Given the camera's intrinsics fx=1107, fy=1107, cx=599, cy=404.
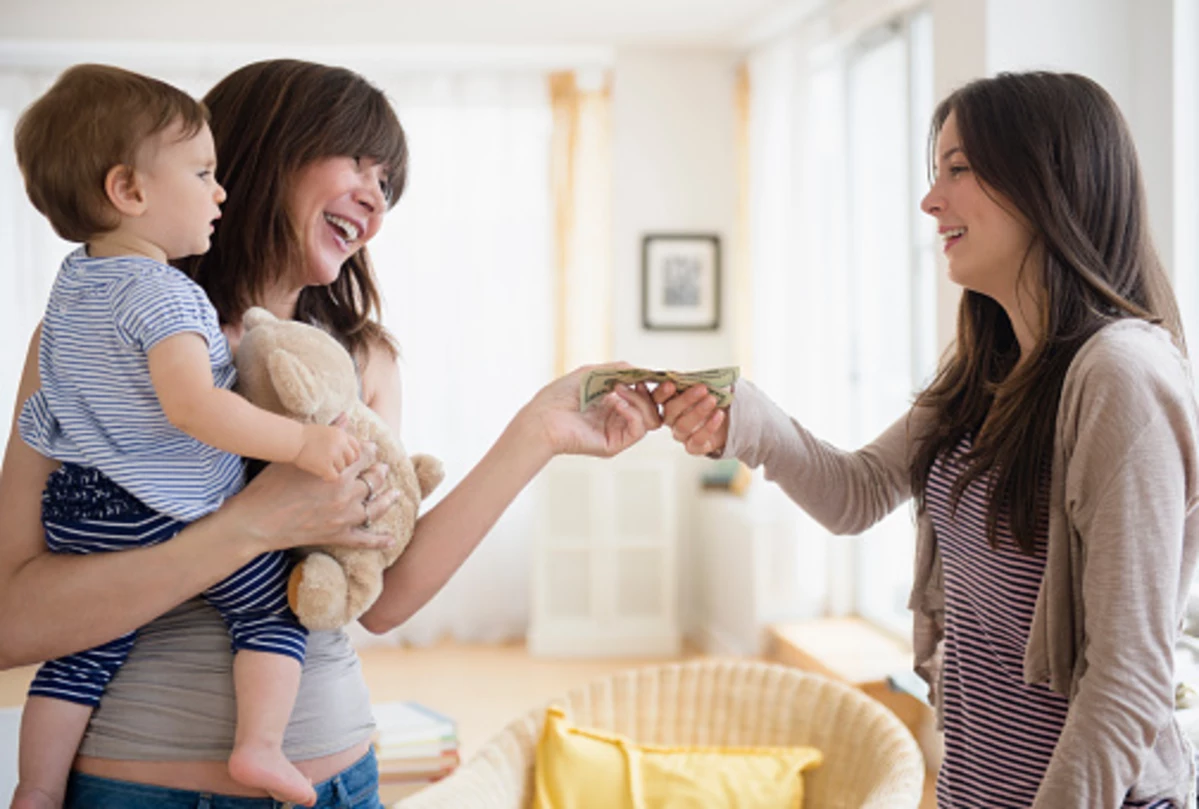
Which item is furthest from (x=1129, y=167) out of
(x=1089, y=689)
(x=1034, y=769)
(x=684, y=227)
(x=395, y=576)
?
(x=684, y=227)

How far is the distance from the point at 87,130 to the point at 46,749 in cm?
68

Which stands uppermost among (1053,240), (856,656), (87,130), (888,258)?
(888,258)

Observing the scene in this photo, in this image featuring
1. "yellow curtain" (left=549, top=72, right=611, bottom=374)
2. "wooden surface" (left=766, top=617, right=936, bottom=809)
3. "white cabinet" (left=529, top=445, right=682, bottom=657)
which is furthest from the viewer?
"yellow curtain" (left=549, top=72, right=611, bottom=374)

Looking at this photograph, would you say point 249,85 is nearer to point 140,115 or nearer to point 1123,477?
point 140,115

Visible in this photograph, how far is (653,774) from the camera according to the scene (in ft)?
8.48

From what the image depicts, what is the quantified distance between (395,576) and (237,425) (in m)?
0.31

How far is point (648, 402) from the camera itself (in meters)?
1.74

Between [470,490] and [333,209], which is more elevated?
[333,209]

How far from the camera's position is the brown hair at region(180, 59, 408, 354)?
136cm

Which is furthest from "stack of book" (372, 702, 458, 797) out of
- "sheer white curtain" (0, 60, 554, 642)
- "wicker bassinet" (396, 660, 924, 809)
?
"sheer white curtain" (0, 60, 554, 642)

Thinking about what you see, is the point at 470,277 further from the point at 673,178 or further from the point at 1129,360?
the point at 1129,360

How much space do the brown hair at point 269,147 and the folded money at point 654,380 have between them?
0.44m

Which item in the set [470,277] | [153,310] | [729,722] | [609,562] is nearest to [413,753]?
[729,722]

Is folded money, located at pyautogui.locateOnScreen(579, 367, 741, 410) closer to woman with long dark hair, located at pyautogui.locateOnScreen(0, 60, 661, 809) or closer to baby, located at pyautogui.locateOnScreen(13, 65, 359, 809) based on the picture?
woman with long dark hair, located at pyautogui.locateOnScreen(0, 60, 661, 809)
